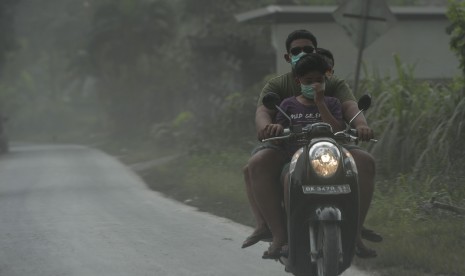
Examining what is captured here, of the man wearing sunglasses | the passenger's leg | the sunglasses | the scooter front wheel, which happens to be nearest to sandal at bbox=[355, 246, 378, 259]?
the man wearing sunglasses

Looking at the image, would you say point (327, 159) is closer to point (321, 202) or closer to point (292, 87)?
point (321, 202)

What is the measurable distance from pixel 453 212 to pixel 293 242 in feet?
12.3

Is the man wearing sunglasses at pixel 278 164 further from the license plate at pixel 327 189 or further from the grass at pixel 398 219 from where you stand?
the grass at pixel 398 219

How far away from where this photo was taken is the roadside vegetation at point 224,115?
8742 mm

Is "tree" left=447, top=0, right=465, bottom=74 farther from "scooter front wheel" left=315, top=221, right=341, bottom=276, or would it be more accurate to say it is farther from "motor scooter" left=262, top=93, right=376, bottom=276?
"scooter front wheel" left=315, top=221, right=341, bottom=276

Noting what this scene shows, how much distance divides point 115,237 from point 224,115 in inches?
477

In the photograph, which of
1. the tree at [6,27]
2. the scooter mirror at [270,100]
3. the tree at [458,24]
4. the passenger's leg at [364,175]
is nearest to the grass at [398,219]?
the passenger's leg at [364,175]

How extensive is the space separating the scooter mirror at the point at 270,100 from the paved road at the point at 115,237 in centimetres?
184

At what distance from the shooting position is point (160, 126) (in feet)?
107

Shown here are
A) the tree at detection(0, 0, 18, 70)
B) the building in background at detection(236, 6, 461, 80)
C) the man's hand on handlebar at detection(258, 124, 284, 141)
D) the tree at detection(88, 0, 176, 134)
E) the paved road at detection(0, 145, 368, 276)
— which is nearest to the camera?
the man's hand on handlebar at detection(258, 124, 284, 141)

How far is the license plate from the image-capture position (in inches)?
207

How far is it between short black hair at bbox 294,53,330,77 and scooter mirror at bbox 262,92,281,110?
27 centimetres

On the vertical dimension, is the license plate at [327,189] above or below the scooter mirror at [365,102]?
below

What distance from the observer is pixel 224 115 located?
20.9 m
